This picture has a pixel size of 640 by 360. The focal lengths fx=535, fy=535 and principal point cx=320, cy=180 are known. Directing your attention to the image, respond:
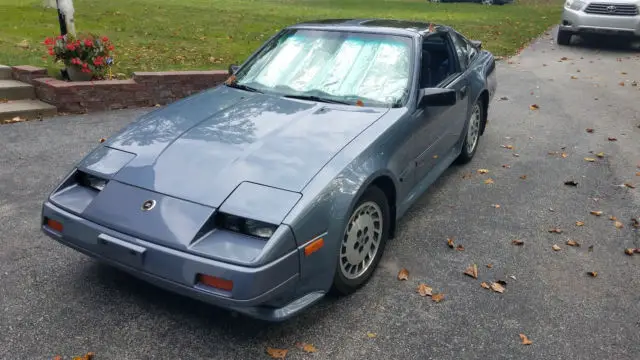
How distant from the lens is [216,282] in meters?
2.56

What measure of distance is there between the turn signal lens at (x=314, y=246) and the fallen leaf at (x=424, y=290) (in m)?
0.93

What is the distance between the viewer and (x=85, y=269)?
3.49 meters

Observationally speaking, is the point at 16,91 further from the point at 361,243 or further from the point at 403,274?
the point at 403,274

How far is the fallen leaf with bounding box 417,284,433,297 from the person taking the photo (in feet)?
11.1

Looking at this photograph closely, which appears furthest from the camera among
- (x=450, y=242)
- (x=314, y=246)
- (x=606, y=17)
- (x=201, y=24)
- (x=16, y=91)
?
(x=201, y=24)

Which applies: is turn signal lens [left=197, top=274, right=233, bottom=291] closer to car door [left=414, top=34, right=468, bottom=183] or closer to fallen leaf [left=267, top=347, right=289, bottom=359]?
fallen leaf [left=267, top=347, right=289, bottom=359]

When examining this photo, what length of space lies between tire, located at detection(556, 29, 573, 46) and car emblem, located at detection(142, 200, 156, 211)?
1305 centimetres

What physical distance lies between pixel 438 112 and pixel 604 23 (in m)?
10.1

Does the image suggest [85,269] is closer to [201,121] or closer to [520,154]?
[201,121]

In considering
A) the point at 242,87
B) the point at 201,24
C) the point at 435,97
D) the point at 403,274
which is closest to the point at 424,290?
the point at 403,274

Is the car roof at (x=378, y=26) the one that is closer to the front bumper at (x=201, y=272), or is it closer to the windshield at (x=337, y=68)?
the windshield at (x=337, y=68)

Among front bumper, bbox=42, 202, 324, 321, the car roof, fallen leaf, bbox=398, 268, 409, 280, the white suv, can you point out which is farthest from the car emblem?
the white suv

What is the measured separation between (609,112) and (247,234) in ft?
23.3

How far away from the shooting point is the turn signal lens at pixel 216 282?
2.53m
